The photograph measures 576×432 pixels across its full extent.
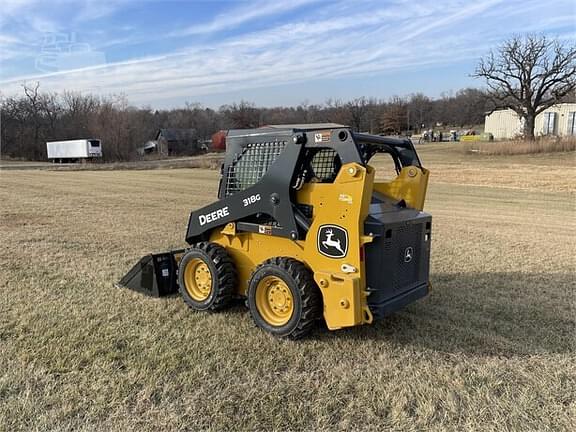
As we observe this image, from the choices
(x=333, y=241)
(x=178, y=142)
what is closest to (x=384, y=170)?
(x=333, y=241)

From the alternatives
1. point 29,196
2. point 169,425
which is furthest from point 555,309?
point 29,196

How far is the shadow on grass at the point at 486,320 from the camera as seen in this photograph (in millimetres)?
4199

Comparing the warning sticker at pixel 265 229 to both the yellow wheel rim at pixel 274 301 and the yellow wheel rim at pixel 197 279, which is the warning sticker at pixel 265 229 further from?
the yellow wheel rim at pixel 197 279

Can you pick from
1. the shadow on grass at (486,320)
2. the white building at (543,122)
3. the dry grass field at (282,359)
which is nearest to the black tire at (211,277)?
the dry grass field at (282,359)

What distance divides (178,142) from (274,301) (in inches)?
3406

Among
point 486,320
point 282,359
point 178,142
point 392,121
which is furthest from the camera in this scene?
point 178,142

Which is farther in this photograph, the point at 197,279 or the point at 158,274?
the point at 158,274

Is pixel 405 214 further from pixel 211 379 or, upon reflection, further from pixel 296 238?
pixel 211 379

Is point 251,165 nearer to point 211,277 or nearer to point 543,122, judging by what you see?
point 211,277

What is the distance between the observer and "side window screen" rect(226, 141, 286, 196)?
14.6 feet

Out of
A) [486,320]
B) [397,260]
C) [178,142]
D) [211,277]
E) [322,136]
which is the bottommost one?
[486,320]

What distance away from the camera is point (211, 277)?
4.75 metres

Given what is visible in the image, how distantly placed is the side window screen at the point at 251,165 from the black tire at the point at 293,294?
0.87m

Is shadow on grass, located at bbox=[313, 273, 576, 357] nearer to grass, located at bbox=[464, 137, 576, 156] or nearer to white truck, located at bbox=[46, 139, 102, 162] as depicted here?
grass, located at bbox=[464, 137, 576, 156]
